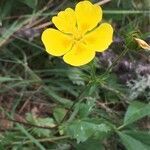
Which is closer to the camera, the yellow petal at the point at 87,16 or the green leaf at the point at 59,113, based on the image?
the yellow petal at the point at 87,16

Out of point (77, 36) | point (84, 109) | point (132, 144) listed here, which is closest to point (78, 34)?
point (77, 36)

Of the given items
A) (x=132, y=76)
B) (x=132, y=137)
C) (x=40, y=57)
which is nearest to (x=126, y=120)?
(x=132, y=137)

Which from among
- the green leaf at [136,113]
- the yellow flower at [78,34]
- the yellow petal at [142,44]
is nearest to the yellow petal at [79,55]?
the yellow flower at [78,34]

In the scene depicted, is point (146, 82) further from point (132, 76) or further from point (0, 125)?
point (0, 125)

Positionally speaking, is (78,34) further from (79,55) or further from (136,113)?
(136,113)

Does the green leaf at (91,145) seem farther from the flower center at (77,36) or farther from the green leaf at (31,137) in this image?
the flower center at (77,36)

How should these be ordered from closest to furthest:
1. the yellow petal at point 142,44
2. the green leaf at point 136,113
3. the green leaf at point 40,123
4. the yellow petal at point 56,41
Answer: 1. the yellow petal at point 142,44
2. the yellow petal at point 56,41
3. the green leaf at point 136,113
4. the green leaf at point 40,123
